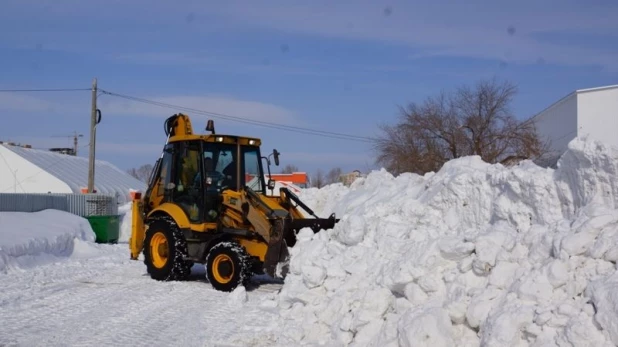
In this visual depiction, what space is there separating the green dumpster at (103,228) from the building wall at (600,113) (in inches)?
719

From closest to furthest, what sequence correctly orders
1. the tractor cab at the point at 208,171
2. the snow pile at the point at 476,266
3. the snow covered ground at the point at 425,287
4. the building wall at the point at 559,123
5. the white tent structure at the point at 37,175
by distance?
the snow pile at the point at 476,266 → the snow covered ground at the point at 425,287 → the tractor cab at the point at 208,171 → the building wall at the point at 559,123 → the white tent structure at the point at 37,175

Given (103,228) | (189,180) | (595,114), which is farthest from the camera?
(595,114)

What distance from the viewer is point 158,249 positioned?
1361 cm

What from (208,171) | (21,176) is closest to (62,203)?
(208,171)

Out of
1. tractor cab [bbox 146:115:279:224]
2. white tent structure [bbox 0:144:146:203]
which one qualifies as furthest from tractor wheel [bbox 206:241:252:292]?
white tent structure [bbox 0:144:146:203]

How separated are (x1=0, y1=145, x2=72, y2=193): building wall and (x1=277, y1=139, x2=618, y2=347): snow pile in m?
37.3

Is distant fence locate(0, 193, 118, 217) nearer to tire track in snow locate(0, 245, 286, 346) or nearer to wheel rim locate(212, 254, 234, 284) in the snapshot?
tire track in snow locate(0, 245, 286, 346)

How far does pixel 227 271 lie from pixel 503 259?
572 centimetres

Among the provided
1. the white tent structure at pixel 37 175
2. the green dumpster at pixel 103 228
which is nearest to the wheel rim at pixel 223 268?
the green dumpster at pixel 103 228

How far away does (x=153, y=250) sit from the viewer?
44.8 ft

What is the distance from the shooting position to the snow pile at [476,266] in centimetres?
645

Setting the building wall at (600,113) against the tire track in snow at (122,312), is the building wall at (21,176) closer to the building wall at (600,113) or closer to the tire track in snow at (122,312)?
the building wall at (600,113)

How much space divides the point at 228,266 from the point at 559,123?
2337 cm

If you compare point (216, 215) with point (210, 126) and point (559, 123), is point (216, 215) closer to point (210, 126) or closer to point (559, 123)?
point (210, 126)
